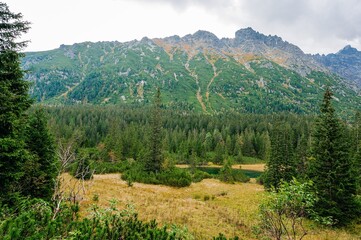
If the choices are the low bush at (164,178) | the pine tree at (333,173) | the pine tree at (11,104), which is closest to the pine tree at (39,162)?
the pine tree at (11,104)

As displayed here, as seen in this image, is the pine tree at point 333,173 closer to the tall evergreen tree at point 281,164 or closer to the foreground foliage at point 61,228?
the tall evergreen tree at point 281,164

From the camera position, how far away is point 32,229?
6.72 metres

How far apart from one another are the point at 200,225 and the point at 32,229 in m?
15.5

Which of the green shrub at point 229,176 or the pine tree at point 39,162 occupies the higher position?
the pine tree at point 39,162

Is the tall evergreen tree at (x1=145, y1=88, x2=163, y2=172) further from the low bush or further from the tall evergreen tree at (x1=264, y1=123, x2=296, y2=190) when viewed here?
the tall evergreen tree at (x1=264, y1=123, x2=296, y2=190)

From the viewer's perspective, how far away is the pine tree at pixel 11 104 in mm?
12648

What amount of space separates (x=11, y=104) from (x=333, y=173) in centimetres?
2637

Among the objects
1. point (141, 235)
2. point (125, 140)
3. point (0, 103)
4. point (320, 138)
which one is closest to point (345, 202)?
point (320, 138)

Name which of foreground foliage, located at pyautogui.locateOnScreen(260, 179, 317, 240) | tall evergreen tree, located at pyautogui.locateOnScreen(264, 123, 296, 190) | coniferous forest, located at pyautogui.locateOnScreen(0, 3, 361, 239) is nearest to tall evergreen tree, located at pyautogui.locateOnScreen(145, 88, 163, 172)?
coniferous forest, located at pyautogui.locateOnScreen(0, 3, 361, 239)

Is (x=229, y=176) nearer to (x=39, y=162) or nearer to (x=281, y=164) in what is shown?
(x=281, y=164)

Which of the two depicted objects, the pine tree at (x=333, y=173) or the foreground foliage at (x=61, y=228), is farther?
the pine tree at (x=333, y=173)

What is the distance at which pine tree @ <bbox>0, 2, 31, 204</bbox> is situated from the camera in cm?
1265

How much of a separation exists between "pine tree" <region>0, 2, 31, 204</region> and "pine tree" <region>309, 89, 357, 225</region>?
23595 mm

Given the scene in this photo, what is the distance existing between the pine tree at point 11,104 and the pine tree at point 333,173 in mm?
23595
